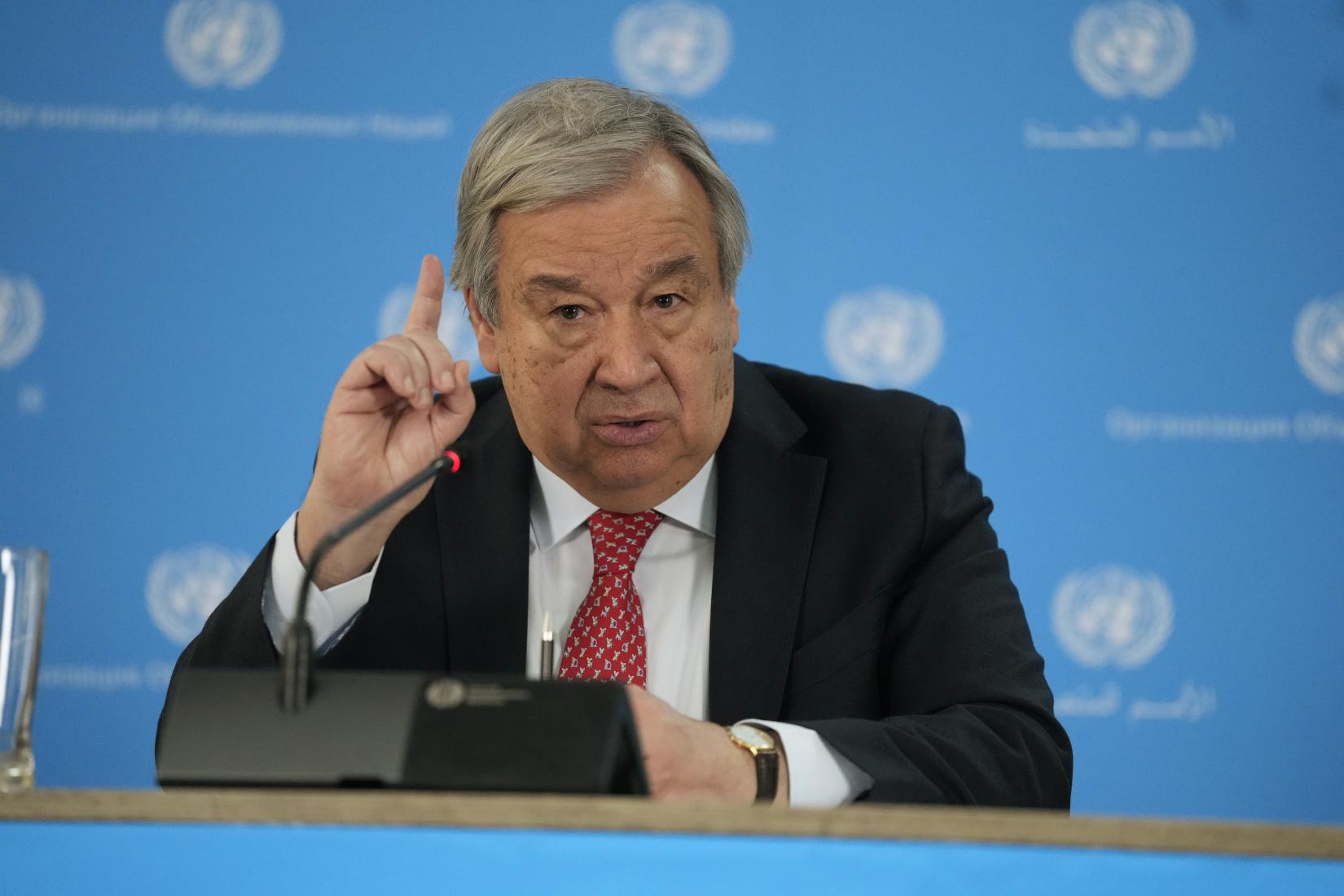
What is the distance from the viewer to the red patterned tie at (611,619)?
1.90m

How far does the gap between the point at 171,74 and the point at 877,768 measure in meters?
2.58

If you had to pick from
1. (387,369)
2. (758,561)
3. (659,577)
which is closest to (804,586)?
(758,561)

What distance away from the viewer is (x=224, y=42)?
10.7 ft

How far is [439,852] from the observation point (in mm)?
855

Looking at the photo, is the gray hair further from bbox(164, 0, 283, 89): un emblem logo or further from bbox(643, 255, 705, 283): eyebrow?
bbox(164, 0, 283, 89): un emblem logo

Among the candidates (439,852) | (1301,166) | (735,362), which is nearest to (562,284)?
(735,362)

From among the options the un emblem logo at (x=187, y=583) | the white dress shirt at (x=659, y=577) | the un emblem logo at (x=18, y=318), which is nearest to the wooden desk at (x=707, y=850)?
the white dress shirt at (x=659, y=577)

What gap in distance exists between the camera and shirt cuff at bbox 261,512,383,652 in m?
1.71

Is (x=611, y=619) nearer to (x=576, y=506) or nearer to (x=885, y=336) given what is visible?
(x=576, y=506)

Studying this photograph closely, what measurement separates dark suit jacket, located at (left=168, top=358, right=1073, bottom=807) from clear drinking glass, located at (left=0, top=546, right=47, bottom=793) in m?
0.43

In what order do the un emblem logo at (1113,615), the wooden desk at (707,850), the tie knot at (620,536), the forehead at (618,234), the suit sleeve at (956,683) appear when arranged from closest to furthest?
the wooden desk at (707,850) < the suit sleeve at (956,683) < the forehead at (618,234) < the tie knot at (620,536) < the un emblem logo at (1113,615)

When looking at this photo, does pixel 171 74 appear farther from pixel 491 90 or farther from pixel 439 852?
pixel 439 852

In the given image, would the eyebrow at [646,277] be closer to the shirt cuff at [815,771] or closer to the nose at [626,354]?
the nose at [626,354]

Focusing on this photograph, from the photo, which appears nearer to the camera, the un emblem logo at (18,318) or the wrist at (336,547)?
the wrist at (336,547)
